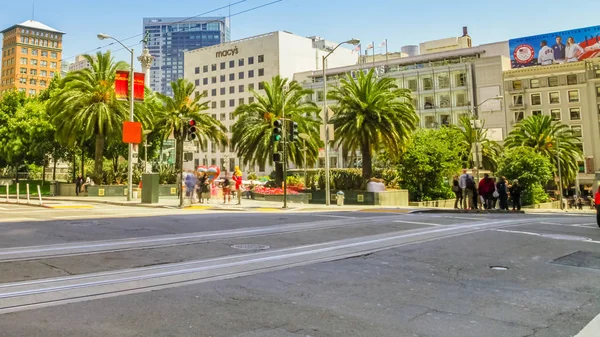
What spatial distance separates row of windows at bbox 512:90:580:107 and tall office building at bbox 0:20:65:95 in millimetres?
124101

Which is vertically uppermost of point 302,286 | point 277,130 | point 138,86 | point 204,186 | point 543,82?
point 543,82

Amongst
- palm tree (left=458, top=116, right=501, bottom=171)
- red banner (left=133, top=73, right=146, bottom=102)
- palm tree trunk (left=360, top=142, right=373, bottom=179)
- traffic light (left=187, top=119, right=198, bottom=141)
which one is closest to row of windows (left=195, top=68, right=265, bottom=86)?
palm tree (left=458, top=116, right=501, bottom=171)

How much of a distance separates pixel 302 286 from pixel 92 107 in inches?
1236

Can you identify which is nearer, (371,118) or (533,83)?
(371,118)

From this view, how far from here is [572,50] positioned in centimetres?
6819

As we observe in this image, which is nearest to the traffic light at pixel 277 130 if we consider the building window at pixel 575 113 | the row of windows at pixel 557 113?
the row of windows at pixel 557 113

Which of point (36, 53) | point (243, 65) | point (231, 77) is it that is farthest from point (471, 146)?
point (36, 53)

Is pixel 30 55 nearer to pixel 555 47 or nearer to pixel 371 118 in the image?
pixel 371 118

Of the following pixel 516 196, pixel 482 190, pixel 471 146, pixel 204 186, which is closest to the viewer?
pixel 482 190

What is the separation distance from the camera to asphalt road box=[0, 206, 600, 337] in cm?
424

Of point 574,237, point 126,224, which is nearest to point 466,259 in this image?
point 574,237

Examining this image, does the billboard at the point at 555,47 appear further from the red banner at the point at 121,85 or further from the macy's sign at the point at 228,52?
the red banner at the point at 121,85

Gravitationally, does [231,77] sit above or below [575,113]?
above

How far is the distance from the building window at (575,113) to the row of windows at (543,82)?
156 inches
